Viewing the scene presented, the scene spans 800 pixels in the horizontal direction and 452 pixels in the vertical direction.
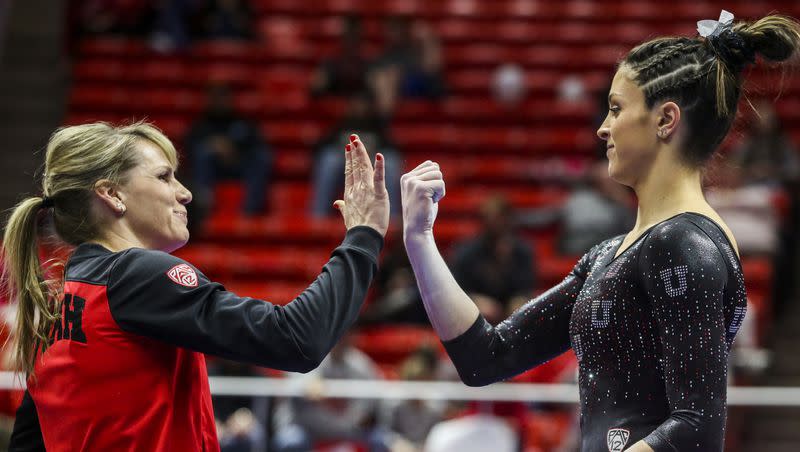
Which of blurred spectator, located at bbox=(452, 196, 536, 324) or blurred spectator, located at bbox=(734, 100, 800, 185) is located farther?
blurred spectator, located at bbox=(734, 100, 800, 185)

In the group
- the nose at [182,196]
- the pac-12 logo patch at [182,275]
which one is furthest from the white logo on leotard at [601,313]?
the nose at [182,196]

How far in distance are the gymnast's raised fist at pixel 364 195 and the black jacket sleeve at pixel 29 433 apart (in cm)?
79

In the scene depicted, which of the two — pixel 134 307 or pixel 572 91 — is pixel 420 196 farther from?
pixel 572 91

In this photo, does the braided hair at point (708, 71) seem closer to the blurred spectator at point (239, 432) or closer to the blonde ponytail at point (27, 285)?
the blonde ponytail at point (27, 285)

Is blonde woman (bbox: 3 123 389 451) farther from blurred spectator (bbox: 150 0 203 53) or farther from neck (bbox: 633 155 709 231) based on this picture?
blurred spectator (bbox: 150 0 203 53)

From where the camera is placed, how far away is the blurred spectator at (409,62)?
908 centimetres

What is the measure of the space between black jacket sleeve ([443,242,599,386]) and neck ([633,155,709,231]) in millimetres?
250

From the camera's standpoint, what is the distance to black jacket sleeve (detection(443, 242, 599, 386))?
2.36m

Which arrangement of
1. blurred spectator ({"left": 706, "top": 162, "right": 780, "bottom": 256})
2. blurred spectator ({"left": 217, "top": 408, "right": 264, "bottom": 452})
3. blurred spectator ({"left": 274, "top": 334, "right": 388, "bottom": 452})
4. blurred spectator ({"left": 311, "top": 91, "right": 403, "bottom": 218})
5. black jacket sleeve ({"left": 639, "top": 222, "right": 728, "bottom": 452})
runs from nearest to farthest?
1. black jacket sleeve ({"left": 639, "top": 222, "right": 728, "bottom": 452})
2. blurred spectator ({"left": 217, "top": 408, "right": 264, "bottom": 452})
3. blurred spectator ({"left": 274, "top": 334, "right": 388, "bottom": 452})
4. blurred spectator ({"left": 706, "top": 162, "right": 780, "bottom": 256})
5. blurred spectator ({"left": 311, "top": 91, "right": 403, "bottom": 218})

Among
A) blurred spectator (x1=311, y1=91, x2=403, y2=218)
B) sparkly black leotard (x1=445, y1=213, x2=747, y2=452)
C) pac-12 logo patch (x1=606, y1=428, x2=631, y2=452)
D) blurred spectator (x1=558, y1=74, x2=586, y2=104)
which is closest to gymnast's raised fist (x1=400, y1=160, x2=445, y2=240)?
sparkly black leotard (x1=445, y1=213, x2=747, y2=452)

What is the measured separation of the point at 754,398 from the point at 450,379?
1.50 m

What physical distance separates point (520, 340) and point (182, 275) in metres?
0.74

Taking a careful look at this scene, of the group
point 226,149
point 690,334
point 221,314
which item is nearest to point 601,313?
point 690,334

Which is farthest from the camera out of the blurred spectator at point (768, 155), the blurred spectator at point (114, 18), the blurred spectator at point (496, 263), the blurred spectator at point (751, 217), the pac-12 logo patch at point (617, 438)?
the blurred spectator at point (114, 18)
